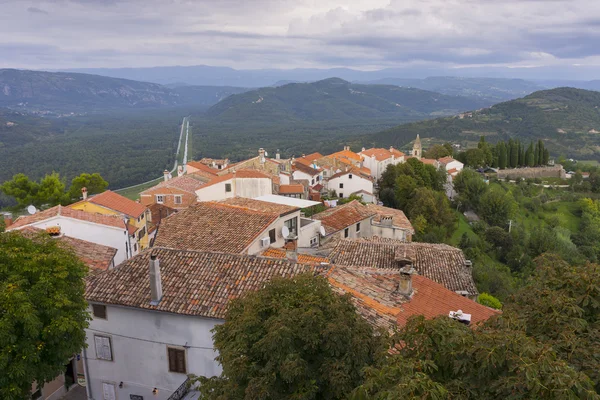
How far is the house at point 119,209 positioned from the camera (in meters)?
31.9

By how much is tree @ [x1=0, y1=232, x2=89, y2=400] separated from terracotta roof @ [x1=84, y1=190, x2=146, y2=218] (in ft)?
61.1

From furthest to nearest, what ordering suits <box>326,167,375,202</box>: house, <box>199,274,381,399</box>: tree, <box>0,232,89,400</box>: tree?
1. <box>326,167,375,202</box>: house
2. <box>0,232,89,400</box>: tree
3. <box>199,274,381,399</box>: tree

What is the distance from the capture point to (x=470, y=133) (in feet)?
548

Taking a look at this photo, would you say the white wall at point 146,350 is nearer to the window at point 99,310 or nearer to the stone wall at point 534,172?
the window at point 99,310

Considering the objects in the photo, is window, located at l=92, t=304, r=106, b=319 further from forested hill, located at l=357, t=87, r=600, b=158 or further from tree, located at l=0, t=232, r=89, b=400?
forested hill, located at l=357, t=87, r=600, b=158

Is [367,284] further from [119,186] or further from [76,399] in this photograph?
[119,186]

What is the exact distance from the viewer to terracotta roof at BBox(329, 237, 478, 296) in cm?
2117

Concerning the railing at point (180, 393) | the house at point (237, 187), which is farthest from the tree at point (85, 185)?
the railing at point (180, 393)

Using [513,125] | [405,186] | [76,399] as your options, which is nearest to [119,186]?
[405,186]

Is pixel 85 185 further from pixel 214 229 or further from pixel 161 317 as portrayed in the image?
pixel 161 317

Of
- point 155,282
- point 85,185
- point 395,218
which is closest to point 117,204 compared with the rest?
point 85,185

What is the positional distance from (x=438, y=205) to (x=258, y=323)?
152 ft

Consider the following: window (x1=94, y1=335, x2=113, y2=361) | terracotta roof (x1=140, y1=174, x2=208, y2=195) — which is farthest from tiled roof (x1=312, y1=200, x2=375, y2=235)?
terracotta roof (x1=140, y1=174, x2=208, y2=195)

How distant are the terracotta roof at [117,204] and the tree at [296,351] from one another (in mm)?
25078
